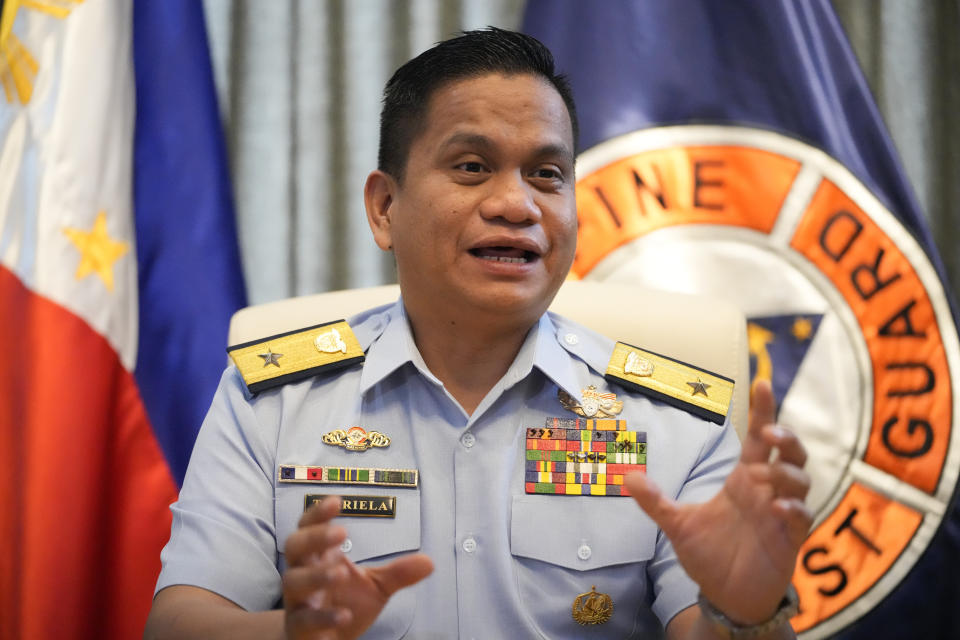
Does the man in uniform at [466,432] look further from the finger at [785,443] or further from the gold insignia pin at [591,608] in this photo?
the finger at [785,443]

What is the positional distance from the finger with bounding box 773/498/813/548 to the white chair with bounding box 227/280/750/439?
2.11 feet

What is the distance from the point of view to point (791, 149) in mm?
2125

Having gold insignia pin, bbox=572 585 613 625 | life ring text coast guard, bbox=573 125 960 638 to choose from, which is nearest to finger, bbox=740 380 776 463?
gold insignia pin, bbox=572 585 613 625

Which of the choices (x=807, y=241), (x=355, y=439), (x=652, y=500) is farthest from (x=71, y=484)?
(x=807, y=241)

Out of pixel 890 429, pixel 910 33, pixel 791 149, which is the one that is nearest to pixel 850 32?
pixel 910 33

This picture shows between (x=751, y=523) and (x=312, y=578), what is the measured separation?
49cm

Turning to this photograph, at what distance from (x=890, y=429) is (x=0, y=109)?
2290 millimetres

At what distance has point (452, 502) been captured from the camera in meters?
1.27

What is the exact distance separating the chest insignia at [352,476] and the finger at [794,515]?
57 centimetres

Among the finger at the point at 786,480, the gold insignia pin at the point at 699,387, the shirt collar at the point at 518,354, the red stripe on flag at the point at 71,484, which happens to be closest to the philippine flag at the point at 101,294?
the red stripe on flag at the point at 71,484

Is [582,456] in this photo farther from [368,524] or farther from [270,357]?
[270,357]

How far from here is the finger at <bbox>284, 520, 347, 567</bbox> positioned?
34.3 inches

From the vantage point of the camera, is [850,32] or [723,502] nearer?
[723,502]

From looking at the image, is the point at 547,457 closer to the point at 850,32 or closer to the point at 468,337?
the point at 468,337
